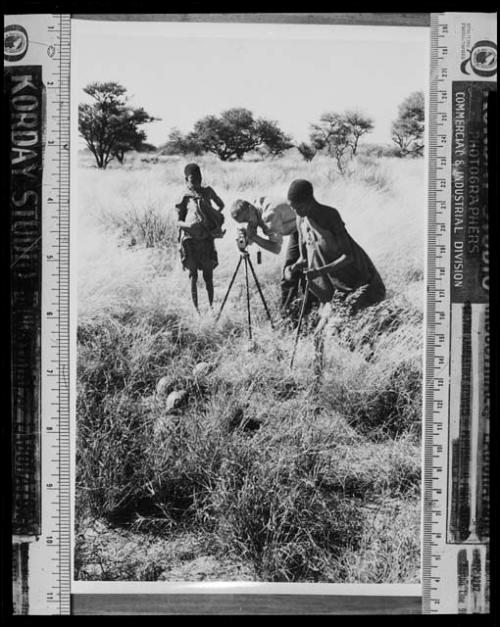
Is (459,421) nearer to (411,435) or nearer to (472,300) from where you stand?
(411,435)

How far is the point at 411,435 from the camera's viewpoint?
104 inches

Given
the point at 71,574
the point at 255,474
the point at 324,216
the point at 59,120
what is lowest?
the point at 71,574

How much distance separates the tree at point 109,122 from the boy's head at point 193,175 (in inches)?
9.6

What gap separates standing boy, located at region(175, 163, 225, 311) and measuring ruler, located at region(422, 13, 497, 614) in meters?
1.02

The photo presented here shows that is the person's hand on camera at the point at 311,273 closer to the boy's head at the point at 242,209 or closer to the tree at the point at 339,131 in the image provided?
the boy's head at the point at 242,209

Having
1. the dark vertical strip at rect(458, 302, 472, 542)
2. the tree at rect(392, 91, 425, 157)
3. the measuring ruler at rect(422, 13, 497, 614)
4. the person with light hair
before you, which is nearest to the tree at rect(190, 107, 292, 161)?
the person with light hair

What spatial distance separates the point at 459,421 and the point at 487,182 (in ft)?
3.55

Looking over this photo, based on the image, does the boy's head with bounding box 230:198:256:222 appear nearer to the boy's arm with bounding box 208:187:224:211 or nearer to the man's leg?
the boy's arm with bounding box 208:187:224:211

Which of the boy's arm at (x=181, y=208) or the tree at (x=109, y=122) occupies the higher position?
the tree at (x=109, y=122)

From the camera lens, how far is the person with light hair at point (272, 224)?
8.73 feet

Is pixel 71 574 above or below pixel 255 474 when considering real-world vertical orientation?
below

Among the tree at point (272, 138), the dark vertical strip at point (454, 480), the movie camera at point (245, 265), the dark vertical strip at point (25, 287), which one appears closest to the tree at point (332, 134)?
the tree at point (272, 138)

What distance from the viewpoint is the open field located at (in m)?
2.59

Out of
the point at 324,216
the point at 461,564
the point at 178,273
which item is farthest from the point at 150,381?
the point at 461,564
